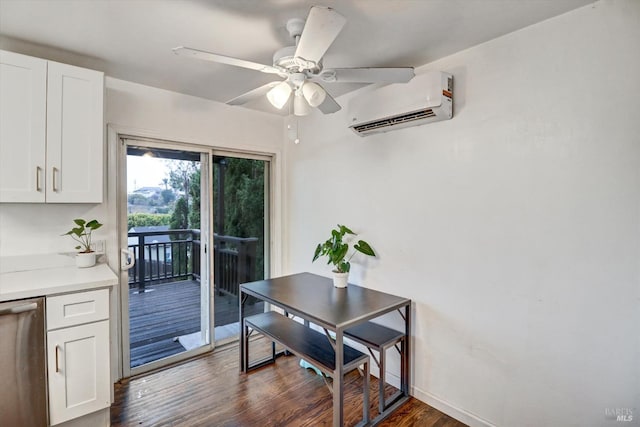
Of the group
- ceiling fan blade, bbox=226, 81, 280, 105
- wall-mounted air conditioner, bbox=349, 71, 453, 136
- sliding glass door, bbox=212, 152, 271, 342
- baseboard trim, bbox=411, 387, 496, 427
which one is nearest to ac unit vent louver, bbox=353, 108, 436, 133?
wall-mounted air conditioner, bbox=349, 71, 453, 136

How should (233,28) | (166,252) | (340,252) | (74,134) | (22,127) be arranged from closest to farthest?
1. (233,28)
2. (22,127)
3. (74,134)
4. (340,252)
5. (166,252)

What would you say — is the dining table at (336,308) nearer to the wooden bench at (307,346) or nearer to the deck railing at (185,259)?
the wooden bench at (307,346)

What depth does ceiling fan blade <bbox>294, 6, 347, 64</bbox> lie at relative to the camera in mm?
1156

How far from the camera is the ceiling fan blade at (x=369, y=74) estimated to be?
5.08 ft

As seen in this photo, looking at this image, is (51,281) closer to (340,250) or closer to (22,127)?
(22,127)

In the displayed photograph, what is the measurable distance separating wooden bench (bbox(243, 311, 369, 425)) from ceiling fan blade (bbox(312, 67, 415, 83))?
1.53 m

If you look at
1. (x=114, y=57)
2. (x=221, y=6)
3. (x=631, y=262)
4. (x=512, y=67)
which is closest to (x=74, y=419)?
(x=114, y=57)

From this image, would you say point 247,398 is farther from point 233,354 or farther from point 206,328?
point 206,328

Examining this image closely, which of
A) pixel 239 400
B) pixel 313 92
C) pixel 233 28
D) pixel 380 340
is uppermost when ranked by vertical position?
pixel 233 28

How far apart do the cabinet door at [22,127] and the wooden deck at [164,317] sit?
114 cm

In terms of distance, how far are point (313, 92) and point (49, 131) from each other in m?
1.66

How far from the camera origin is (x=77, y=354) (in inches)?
68.8

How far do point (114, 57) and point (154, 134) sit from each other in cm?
64

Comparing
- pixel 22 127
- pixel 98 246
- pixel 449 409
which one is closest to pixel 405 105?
pixel 449 409
